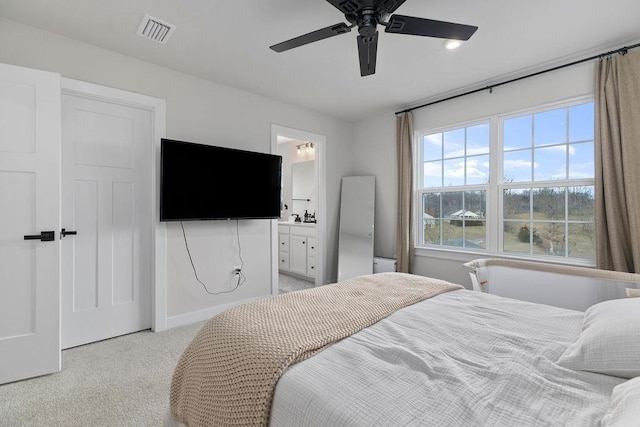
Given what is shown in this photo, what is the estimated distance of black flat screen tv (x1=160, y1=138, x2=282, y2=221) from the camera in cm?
268

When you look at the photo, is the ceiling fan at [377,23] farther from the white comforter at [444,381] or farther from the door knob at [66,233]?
the door knob at [66,233]

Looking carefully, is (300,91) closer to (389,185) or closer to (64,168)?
(389,185)

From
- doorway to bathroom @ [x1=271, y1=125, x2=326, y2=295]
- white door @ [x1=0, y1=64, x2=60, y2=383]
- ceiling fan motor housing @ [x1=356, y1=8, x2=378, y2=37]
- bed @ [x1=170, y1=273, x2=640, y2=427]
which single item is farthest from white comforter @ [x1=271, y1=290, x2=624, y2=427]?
doorway to bathroom @ [x1=271, y1=125, x2=326, y2=295]

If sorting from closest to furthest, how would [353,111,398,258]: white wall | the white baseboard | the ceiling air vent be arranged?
the ceiling air vent < the white baseboard < [353,111,398,258]: white wall

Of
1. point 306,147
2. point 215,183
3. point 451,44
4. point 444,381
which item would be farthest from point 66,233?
point 306,147

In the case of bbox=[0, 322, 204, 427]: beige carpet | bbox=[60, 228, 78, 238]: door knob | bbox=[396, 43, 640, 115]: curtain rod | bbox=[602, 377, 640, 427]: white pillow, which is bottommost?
bbox=[0, 322, 204, 427]: beige carpet

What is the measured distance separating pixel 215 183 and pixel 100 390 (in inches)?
71.1

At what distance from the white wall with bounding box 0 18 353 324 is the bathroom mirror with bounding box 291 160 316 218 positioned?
1.40m

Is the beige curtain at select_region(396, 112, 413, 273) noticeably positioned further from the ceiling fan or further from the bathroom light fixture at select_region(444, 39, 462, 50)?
the ceiling fan

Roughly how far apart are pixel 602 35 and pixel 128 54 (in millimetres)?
3884

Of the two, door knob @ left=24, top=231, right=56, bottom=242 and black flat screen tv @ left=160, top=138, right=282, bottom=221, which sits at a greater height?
black flat screen tv @ left=160, top=138, right=282, bottom=221

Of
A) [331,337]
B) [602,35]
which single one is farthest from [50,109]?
[602,35]

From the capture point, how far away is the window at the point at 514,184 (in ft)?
9.05

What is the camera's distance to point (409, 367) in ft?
3.23
